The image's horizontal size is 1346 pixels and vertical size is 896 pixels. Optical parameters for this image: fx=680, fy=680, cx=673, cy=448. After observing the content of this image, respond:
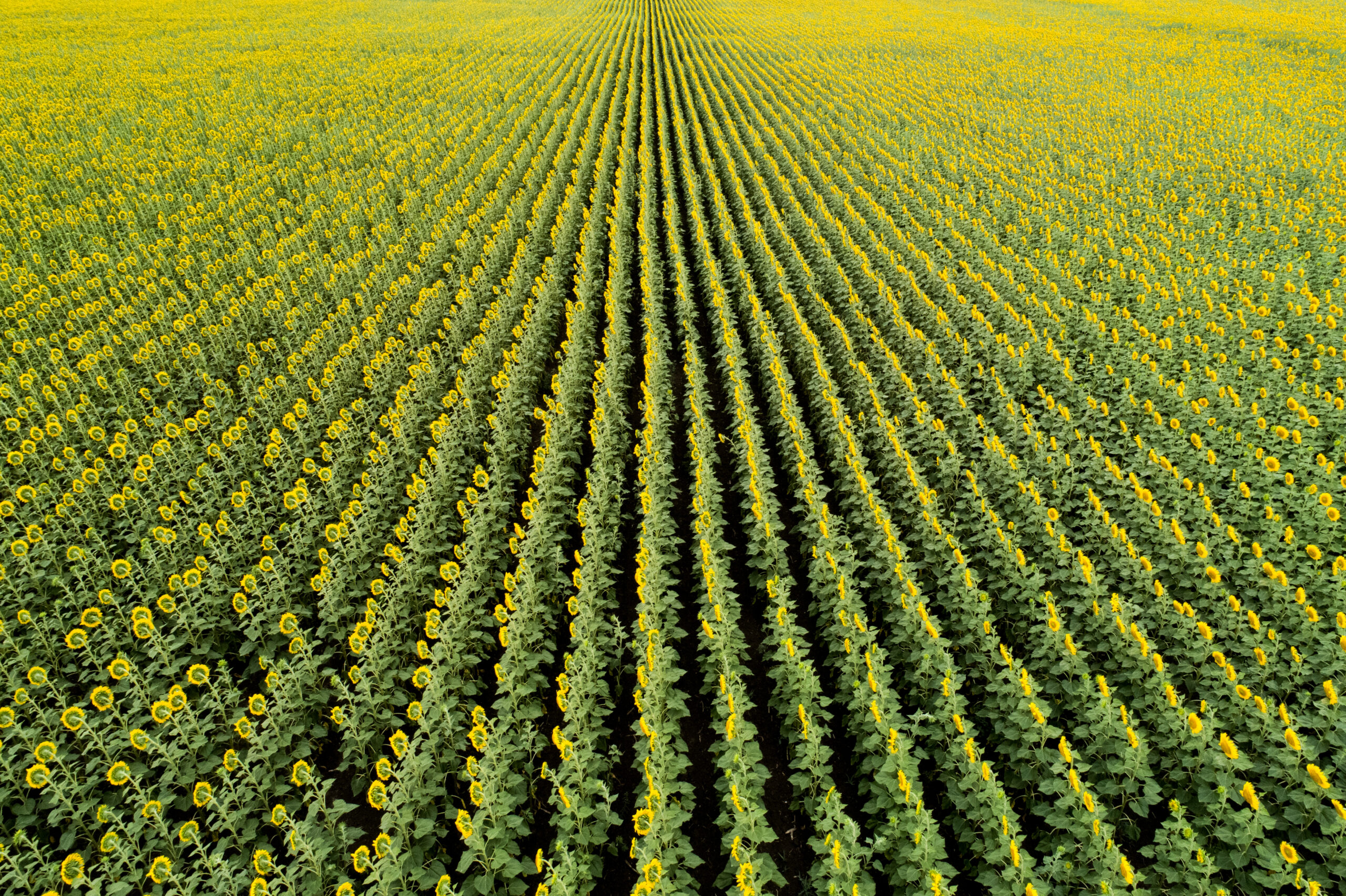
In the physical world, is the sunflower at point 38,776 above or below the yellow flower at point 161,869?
above

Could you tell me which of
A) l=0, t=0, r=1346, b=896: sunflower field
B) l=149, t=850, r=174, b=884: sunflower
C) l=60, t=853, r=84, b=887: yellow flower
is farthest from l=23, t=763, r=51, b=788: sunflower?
l=149, t=850, r=174, b=884: sunflower

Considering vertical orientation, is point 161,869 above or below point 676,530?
above

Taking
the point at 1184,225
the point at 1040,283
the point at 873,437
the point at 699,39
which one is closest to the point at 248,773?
the point at 873,437

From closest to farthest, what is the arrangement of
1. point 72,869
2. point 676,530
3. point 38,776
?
1. point 72,869
2. point 38,776
3. point 676,530

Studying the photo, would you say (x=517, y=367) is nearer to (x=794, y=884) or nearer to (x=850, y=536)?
(x=850, y=536)

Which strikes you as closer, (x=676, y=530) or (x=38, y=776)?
(x=38, y=776)

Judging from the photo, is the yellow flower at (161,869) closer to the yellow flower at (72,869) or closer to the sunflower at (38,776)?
the yellow flower at (72,869)

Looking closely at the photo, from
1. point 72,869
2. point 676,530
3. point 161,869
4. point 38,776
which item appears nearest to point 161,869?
point 161,869

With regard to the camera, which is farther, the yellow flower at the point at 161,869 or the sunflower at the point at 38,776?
the sunflower at the point at 38,776

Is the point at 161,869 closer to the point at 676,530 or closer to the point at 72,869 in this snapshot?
the point at 72,869

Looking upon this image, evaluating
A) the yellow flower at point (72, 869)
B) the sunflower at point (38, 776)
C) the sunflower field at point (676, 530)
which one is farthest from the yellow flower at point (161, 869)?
the sunflower at point (38, 776)
